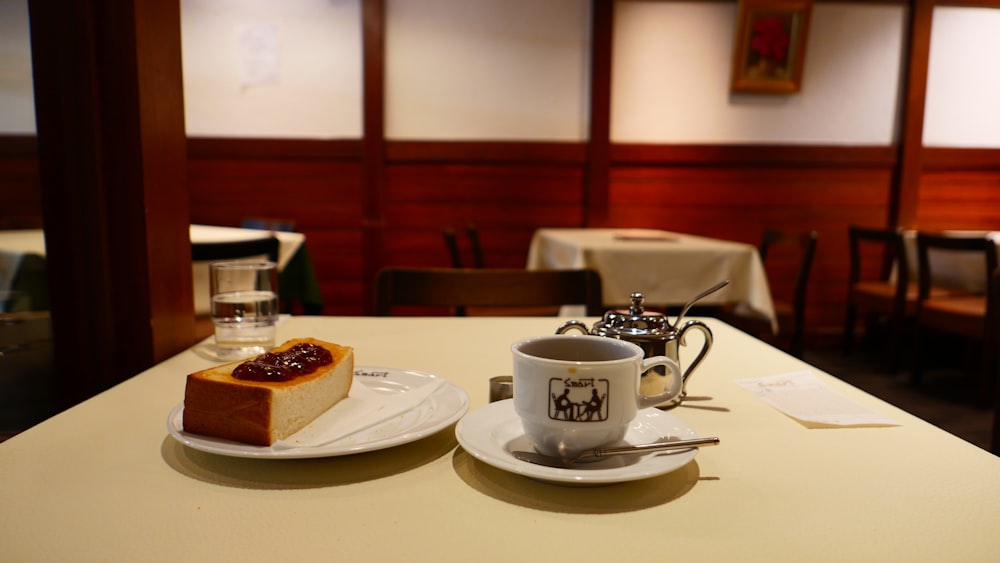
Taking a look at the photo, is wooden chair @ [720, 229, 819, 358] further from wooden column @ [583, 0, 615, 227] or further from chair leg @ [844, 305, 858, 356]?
wooden column @ [583, 0, 615, 227]

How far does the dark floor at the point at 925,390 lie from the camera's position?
2.92 meters

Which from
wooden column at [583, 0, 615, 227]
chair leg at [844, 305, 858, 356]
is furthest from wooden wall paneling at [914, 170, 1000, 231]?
wooden column at [583, 0, 615, 227]

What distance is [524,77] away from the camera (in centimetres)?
426

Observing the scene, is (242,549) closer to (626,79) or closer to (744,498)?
(744,498)

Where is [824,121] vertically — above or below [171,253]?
above

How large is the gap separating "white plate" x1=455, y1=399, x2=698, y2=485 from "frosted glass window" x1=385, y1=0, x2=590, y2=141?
12.3ft

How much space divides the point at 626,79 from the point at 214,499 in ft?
13.6

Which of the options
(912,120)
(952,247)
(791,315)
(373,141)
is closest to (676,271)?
(791,315)

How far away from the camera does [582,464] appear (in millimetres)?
577

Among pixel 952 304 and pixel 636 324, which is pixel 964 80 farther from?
pixel 636 324

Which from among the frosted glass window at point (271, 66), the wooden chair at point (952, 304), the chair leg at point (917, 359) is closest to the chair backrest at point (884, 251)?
the wooden chair at point (952, 304)

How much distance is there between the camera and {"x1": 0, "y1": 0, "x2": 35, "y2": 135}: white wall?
93 cm

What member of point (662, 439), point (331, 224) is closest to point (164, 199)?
point (662, 439)

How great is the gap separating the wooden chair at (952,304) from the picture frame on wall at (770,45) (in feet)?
4.75
